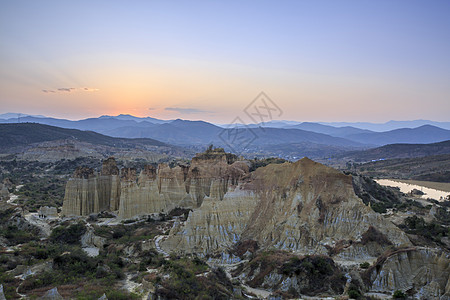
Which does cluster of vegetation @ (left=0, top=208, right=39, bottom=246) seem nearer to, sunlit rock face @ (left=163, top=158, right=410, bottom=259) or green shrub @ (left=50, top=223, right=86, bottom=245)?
green shrub @ (left=50, top=223, right=86, bottom=245)

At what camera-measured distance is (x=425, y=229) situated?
129 feet

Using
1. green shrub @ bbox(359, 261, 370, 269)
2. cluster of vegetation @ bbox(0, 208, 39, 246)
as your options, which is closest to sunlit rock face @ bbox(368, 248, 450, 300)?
green shrub @ bbox(359, 261, 370, 269)

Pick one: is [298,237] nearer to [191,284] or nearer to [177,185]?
[191,284]

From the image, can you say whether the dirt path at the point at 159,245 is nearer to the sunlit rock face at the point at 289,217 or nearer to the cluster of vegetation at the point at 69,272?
the sunlit rock face at the point at 289,217

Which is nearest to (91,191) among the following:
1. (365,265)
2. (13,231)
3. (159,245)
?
(13,231)

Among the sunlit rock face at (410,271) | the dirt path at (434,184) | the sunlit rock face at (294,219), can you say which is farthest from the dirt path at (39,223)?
the dirt path at (434,184)

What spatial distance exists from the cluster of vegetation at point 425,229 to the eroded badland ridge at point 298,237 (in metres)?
3.27

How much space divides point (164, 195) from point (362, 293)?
105ft

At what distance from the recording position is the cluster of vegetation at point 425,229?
37.2 meters

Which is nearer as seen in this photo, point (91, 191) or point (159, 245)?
point (159, 245)

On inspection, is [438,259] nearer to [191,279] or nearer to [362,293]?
[362,293]

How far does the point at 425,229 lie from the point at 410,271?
17.0 metres

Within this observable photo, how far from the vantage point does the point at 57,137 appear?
7101 inches

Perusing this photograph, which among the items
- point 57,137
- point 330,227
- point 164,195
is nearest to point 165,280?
point 330,227
